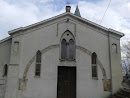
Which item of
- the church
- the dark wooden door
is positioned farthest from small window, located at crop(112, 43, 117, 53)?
the dark wooden door

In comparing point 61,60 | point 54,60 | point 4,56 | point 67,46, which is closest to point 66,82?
point 61,60

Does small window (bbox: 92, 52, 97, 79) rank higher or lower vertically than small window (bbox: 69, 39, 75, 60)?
lower

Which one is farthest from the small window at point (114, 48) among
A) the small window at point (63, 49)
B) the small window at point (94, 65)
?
the small window at point (63, 49)

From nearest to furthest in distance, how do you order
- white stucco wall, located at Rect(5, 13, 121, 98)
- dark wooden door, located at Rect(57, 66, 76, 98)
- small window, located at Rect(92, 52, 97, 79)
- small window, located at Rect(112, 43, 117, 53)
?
white stucco wall, located at Rect(5, 13, 121, 98) < dark wooden door, located at Rect(57, 66, 76, 98) < small window, located at Rect(92, 52, 97, 79) < small window, located at Rect(112, 43, 117, 53)

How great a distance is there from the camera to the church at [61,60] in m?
10.9

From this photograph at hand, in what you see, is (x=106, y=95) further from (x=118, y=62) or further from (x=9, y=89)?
(x=9, y=89)

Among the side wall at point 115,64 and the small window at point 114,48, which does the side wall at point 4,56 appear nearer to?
the side wall at point 115,64

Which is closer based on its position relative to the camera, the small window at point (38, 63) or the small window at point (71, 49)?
the small window at point (38, 63)

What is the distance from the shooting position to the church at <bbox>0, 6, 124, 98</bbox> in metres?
10.9

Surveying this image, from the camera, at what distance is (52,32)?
39.0ft

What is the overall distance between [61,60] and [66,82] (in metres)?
1.92

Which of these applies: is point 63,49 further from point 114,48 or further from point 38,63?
point 114,48

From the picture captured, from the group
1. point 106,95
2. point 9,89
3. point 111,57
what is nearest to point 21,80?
point 9,89

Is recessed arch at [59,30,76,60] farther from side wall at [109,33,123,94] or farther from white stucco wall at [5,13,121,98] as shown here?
side wall at [109,33,123,94]
